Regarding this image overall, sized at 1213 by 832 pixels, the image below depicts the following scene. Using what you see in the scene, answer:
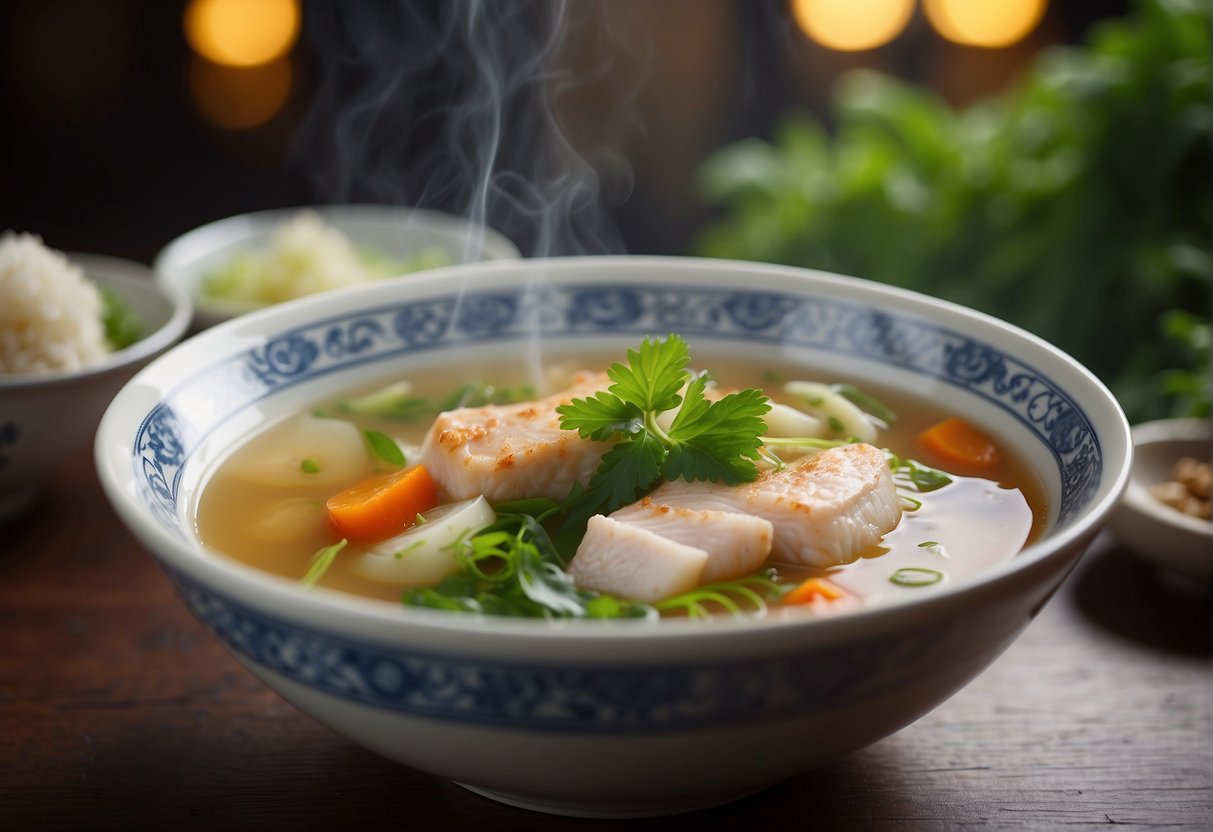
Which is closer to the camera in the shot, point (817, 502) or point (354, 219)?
point (817, 502)

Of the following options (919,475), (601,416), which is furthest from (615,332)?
(919,475)

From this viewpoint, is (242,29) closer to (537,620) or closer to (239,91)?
(239,91)

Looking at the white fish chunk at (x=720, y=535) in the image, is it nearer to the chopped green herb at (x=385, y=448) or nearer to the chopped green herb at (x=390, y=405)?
the chopped green herb at (x=385, y=448)

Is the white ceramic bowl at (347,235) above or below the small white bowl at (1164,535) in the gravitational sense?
below

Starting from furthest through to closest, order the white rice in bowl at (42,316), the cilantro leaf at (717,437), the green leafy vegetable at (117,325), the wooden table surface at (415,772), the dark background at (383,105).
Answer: the dark background at (383,105) → the green leafy vegetable at (117,325) → the white rice in bowl at (42,316) → the cilantro leaf at (717,437) → the wooden table surface at (415,772)

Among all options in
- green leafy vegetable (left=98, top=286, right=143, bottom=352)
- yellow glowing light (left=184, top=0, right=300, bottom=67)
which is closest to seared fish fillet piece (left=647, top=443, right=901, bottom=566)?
green leafy vegetable (left=98, top=286, right=143, bottom=352)

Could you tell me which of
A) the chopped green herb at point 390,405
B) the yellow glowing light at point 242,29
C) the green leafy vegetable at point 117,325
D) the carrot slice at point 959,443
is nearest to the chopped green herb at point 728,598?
the carrot slice at point 959,443

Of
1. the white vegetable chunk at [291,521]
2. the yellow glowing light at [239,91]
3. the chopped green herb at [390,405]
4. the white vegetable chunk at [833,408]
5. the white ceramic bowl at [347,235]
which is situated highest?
the white vegetable chunk at [833,408]
